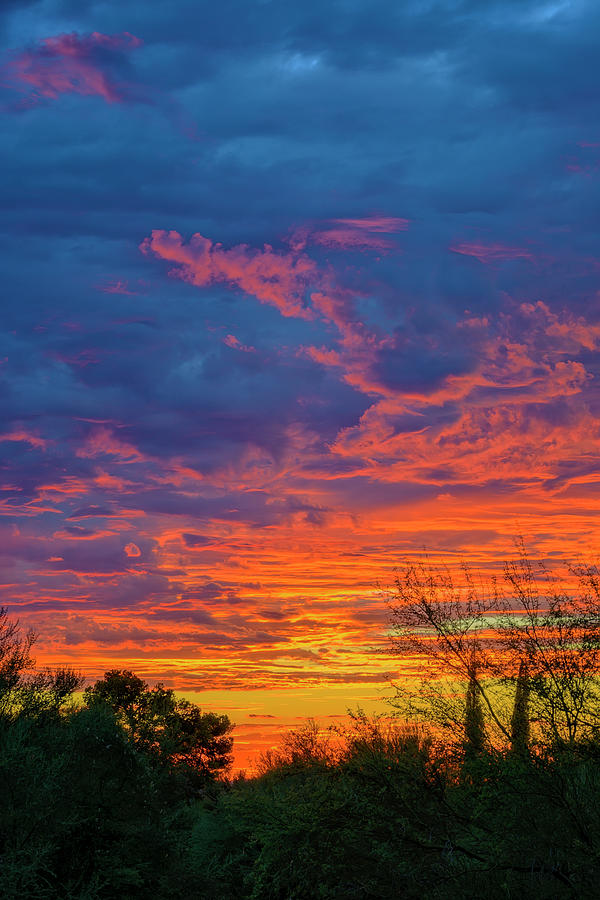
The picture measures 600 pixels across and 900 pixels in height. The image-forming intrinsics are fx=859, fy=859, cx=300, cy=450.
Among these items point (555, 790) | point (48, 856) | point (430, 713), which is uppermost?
point (430, 713)

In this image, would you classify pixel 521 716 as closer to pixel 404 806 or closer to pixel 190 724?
pixel 404 806

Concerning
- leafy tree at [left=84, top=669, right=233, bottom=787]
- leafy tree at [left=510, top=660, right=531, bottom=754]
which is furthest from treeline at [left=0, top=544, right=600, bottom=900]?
leafy tree at [left=84, top=669, right=233, bottom=787]

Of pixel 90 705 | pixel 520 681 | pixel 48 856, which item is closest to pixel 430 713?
pixel 520 681

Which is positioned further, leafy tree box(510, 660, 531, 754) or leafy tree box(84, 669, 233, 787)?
leafy tree box(84, 669, 233, 787)

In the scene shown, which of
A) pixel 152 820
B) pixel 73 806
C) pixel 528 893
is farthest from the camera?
pixel 152 820

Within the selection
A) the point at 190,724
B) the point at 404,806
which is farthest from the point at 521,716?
the point at 190,724

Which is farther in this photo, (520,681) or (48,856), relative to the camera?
(48,856)

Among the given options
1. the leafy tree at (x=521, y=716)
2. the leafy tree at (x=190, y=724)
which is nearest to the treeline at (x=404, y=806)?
the leafy tree at (x=521, y=716)

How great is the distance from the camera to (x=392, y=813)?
20391mm

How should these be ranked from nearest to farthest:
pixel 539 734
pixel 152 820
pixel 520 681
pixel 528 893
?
pixel 528 893
pixel 539 734
pixel 520 681
pixel 152 820

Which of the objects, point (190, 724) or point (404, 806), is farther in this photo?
point (190, 724)

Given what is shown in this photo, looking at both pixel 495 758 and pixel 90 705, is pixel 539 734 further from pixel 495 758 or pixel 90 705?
pixel 90 705

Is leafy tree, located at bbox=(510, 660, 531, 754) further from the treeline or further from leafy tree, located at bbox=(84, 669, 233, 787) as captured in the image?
leafy tree, located at bbox=(84, 669, 233, 787)

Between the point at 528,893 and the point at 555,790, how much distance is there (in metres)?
2.14
